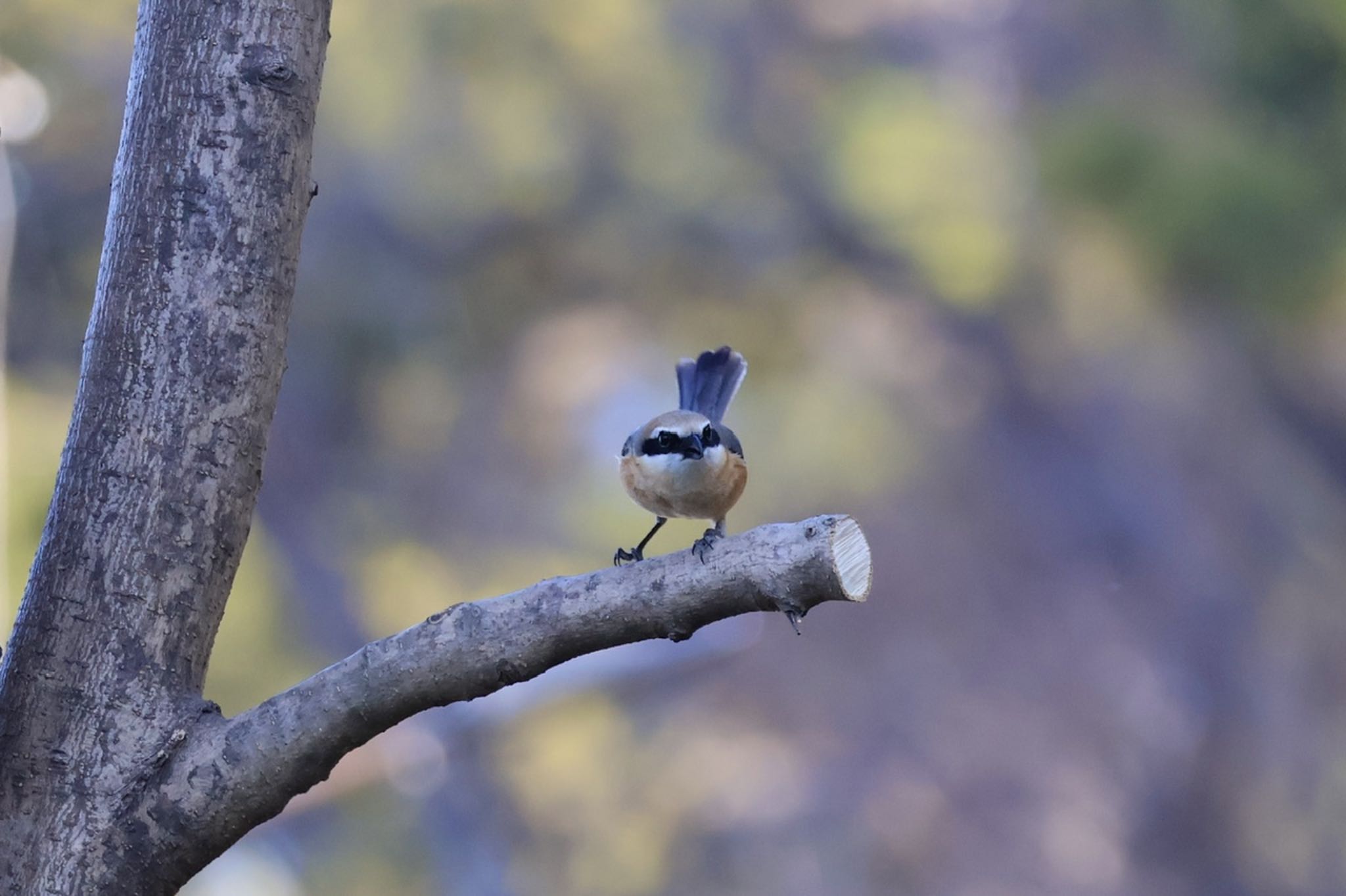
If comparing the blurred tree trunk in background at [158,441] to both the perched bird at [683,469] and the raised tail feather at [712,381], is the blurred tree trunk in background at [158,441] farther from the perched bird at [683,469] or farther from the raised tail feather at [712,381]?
the raised tail feather at [712,381]

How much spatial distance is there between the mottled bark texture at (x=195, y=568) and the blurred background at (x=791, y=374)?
244 centimetres

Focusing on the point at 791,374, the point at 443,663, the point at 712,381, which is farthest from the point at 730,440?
the point at 791,374

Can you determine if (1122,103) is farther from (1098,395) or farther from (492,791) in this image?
(492,791)

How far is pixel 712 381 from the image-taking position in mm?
2094

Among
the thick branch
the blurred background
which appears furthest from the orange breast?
the blurred background

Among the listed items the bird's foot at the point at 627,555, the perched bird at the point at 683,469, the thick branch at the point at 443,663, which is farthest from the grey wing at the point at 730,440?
the thick branch at the point at 443,663

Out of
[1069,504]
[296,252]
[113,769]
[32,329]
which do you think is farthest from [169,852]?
[1069,504]

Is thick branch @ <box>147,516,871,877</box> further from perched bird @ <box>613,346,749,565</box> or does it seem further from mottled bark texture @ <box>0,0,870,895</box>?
perched bird @ <box>613,346,749,565</box>

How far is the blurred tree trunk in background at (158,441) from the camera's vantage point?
1.12 meters

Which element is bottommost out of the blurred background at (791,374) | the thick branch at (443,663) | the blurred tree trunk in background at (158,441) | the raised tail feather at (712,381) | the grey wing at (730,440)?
the thick branch at (443,663)

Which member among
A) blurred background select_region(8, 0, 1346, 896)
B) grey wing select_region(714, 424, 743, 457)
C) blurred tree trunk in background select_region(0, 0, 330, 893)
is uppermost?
blurred background select_region(8, 0, 1346, 896)

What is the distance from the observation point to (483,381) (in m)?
4.89

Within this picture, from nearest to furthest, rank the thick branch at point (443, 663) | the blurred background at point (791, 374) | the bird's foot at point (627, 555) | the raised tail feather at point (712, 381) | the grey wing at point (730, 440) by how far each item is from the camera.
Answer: the thick branch at point (443, 663), the bird's foot at point (627, 555), the grey wing at point (730, 440), the raised tail feather at point (712, 381), the blurred background at point (791, 374)

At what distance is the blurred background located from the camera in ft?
12.9
